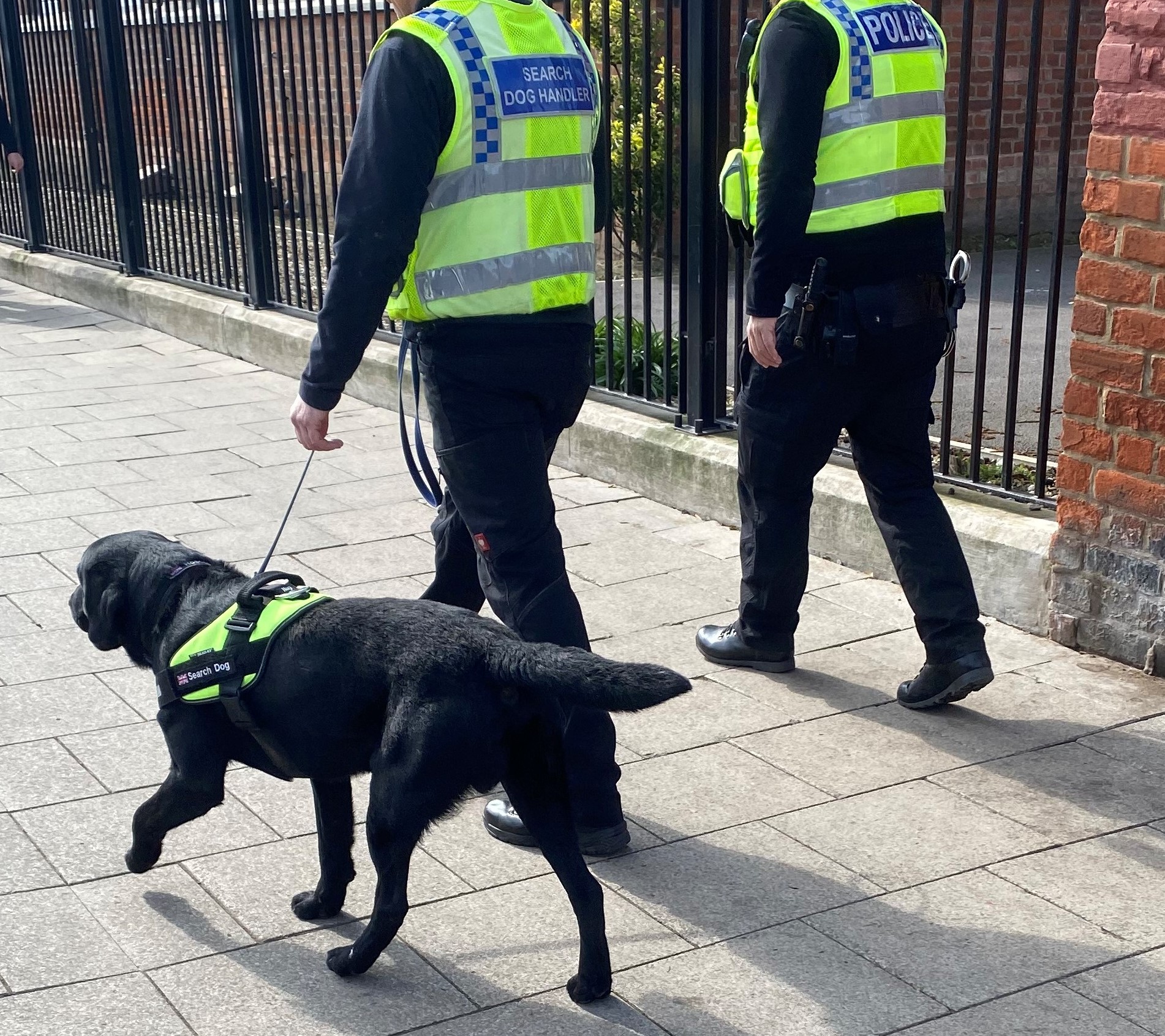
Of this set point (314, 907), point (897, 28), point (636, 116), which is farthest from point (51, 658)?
point (636, 116)

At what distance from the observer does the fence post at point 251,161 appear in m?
8.79

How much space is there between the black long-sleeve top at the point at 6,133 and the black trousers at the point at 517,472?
9749 millimetres

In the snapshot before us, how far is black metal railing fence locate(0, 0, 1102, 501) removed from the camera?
5344mm

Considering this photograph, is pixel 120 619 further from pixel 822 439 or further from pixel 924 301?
pixel 924 301

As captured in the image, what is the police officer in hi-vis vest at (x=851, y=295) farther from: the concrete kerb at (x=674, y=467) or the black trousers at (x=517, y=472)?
the black trousers at (x=517, y=472)

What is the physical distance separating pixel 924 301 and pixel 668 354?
7.52 ft

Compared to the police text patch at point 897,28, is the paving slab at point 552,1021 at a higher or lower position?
lower

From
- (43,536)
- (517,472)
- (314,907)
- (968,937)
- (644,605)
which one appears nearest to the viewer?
(968,937)

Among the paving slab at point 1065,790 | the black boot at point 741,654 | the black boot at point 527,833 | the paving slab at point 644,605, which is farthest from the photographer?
the paving slab at point 644,605

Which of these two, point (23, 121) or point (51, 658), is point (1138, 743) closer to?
point (51, 658)

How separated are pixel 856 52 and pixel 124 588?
7.55 ft

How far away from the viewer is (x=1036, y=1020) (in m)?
2.75

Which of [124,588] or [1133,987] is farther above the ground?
[124,588]

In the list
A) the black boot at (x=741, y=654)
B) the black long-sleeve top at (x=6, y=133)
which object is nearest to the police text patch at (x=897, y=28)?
the black boot at (x=741, y=654)
